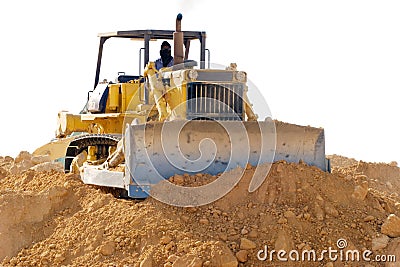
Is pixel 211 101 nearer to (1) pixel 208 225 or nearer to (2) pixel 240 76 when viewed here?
(2) pixel 240 76

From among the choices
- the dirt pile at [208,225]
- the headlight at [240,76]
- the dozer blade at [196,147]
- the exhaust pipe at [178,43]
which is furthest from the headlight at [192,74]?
the dirt pile at [208,225]

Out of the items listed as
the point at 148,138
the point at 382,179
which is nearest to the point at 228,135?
the point at 148,138

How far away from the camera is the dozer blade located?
976cm

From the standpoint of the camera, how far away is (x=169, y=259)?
8125 millimetres

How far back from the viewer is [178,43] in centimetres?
1294

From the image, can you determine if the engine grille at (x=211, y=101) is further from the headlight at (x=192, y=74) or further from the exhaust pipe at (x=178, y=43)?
the exhaust pipe at (x=178, y=43)

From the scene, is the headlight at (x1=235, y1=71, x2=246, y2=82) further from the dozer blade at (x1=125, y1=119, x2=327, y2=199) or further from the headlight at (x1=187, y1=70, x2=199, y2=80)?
the dozer blade at (x1=125, y1=119, x2=327, y2=199)

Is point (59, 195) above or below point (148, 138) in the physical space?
below

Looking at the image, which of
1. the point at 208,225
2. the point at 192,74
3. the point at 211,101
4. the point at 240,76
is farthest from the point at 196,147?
the point at 240,76

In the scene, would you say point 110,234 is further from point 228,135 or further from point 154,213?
point 228,135

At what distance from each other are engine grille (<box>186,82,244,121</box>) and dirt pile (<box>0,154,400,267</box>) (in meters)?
1.92

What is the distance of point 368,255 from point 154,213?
243cm

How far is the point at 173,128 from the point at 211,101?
1.72 m

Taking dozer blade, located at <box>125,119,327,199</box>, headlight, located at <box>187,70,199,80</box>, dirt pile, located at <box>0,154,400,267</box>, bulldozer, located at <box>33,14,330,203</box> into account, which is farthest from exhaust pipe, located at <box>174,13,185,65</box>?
dirt pile, located at <box>0,154,400,267</box>
